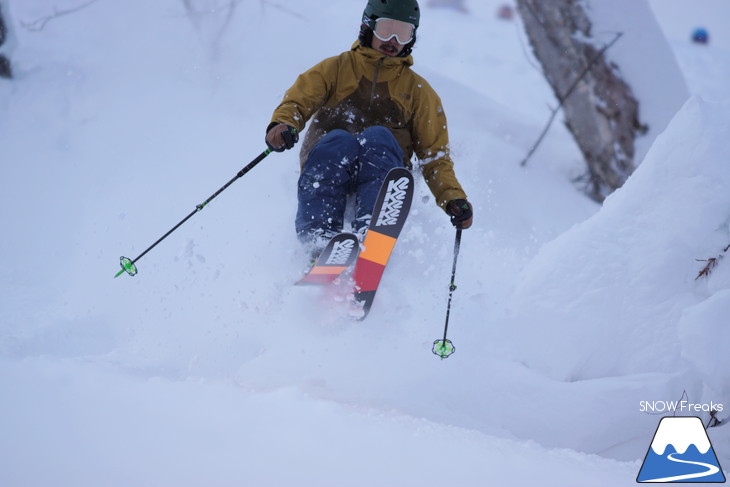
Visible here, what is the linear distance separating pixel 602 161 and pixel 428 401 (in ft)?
16.0

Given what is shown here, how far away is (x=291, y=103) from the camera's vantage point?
113 inches

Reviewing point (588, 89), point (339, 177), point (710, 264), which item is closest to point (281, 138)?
point (339, 177)

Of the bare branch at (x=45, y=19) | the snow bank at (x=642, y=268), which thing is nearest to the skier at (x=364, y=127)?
the snow bank at (x=642, y=268)

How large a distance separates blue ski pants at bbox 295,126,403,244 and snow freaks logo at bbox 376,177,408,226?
87mm

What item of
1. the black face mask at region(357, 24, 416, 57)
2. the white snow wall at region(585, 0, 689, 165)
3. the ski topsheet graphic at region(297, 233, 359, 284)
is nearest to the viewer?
the ski topsheet graphic at region(297, 233, 359, 284)

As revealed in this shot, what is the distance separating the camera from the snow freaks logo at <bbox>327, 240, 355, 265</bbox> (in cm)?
259

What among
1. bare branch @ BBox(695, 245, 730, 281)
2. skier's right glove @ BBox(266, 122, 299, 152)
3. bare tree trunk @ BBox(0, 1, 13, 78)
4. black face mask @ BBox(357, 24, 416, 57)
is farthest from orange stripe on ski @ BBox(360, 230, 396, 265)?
bare tree trunk @ BBox(0, 1, 13, 78)

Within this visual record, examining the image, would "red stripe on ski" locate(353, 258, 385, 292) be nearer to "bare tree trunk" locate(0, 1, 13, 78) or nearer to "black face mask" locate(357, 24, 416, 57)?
"black face mask" locate(357, 24, 416, 57)

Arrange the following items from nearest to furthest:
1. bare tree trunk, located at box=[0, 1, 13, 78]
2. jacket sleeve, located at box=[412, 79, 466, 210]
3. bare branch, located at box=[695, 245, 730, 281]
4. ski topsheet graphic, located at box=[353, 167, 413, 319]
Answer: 1. bare branch, located at box=[695, 245, 730, 281]
2. ski topsheet graphic, located at box=[353, 167, 413, 319]
3. jacket sleeve, located at box=[412, 79, 466, 210]
4. bare tree trunk, located at box=[0, 1, 13, 78]

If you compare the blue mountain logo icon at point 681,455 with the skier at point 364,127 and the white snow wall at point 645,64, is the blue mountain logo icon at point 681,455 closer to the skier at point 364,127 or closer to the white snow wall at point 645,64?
the skier at point 364,127

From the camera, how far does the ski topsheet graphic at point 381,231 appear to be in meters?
2.68

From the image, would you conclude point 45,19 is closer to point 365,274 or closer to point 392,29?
point 392,29

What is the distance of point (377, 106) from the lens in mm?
3045

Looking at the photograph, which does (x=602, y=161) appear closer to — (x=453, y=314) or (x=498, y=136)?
(x=498, y=136)
